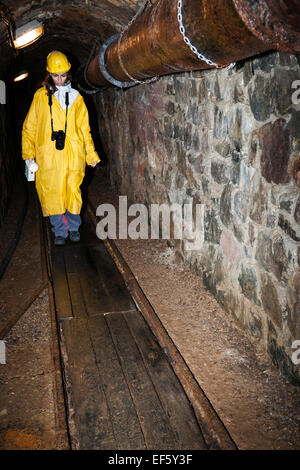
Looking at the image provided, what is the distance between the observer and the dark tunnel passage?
82.0 inches

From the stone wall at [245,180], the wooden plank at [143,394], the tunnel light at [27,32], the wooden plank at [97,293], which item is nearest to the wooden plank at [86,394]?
the wooden plank at [143,394]

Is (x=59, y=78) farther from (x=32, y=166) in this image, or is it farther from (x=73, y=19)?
(x=73, y=19)

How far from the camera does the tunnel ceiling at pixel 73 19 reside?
4344 mm

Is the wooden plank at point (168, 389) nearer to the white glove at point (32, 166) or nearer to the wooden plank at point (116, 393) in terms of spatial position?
the wooden plank at point (116, 393)

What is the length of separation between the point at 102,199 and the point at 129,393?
4778 millimetres

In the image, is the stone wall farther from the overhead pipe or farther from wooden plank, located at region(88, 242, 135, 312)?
wooden plank, located at region(88, 242, 135, 312)

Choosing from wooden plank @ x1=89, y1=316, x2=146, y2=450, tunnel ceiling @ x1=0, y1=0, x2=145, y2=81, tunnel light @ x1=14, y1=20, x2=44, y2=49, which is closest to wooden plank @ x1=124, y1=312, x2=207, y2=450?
wooden plank @ x1=89, y1=316, x2=146, y2=450

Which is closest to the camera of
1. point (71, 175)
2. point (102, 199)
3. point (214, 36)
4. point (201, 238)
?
point (214, 36)

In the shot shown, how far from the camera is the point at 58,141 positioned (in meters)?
4.43

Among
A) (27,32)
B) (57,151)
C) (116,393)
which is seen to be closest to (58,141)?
(57,151)

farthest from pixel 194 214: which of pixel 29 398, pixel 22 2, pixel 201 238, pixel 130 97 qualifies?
pixel 22 2

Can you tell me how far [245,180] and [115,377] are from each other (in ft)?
5.49

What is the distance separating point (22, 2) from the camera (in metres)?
4.25

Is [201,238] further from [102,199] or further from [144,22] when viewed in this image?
[102,199]
